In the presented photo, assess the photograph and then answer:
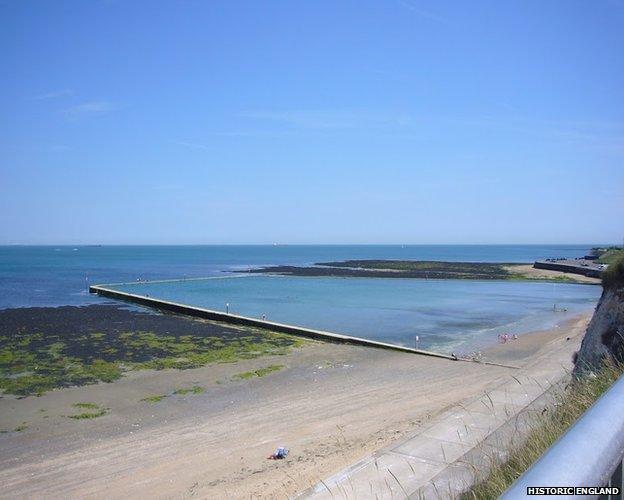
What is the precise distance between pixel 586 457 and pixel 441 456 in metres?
8.14

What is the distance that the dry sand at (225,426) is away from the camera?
9.77 metres

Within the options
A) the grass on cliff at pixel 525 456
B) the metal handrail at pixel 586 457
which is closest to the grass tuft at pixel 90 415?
the grass on cliff at pixel 525 456

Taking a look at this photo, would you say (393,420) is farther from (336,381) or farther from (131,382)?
(131,382)

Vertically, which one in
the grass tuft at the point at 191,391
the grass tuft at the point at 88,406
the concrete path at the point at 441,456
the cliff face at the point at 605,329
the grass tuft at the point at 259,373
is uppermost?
the cliff face at the point at 605,329

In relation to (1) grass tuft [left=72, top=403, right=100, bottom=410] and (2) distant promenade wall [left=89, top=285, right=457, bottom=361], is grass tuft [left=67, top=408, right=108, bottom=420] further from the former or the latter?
(2) distant promenade wall [left=89, top=285, right=457, bottom=361]

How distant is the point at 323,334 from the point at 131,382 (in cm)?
1081

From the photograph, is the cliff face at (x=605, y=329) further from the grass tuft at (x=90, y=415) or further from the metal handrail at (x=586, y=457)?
the grass tuft at (x=90, y=415)

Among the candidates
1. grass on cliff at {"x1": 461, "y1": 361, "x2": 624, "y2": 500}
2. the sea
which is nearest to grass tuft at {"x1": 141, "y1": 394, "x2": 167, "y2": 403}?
the sea

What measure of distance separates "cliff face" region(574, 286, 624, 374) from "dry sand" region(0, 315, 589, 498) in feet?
13.1

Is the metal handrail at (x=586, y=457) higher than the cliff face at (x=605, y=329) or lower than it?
higher

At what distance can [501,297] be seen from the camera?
49750 mm

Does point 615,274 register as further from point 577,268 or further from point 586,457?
point 577,268

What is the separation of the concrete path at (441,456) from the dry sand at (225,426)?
90cm

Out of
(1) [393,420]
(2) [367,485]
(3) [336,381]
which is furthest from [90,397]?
(2) [367,485]
